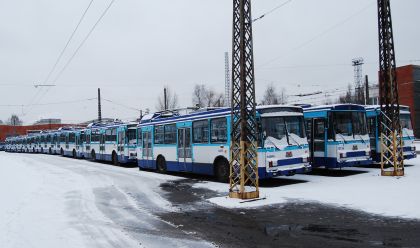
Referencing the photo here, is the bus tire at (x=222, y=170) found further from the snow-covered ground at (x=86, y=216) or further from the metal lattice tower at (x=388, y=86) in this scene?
the metal lattice tower at (x=388, y=86)

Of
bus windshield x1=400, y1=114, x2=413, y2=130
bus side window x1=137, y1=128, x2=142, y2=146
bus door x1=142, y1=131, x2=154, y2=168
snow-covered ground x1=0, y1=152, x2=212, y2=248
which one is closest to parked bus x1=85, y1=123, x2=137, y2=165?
bus side window x1=137, y1=128, x2=142, y2=146

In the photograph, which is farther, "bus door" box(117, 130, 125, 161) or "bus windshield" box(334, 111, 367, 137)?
"bus door" box(117, 130, 125, 161)

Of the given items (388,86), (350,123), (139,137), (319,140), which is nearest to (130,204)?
(319,140)

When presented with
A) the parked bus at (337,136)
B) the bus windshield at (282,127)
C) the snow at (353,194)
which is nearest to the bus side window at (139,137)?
the snow at (353,194)

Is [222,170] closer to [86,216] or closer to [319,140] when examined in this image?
[319,140]

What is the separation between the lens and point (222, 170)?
54.4 ft

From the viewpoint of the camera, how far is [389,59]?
1628cm

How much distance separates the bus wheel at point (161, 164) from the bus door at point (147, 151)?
739 millimetres

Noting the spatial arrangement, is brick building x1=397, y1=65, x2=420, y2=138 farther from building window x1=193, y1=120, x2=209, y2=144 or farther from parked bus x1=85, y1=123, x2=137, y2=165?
building window x1=193, y1=120, x2=209, y2=144

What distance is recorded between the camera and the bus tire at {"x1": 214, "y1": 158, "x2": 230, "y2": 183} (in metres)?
16.2

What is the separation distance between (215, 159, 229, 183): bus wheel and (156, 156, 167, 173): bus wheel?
201 inches

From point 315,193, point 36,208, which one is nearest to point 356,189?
point 315,193

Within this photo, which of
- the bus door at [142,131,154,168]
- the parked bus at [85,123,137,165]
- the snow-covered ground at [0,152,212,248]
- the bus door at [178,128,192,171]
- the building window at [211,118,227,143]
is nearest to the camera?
the snow-covered ground at [0,152,212,248]

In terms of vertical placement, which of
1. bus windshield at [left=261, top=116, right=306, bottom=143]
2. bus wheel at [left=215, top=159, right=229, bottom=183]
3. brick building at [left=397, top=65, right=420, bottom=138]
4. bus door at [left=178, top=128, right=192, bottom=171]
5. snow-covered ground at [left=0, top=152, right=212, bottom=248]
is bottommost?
snow-covered ground at [left=0, top=152, right=212, bottom=248]
